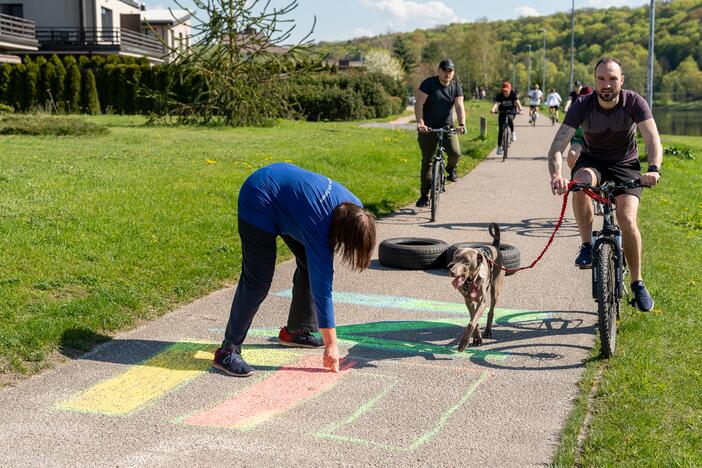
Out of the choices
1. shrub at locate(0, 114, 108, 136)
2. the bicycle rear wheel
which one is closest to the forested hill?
shrub at locate(0, 114, 108, 136)

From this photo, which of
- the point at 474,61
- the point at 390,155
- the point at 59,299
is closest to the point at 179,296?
the point at 59,299

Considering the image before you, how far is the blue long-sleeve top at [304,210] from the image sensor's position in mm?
4805

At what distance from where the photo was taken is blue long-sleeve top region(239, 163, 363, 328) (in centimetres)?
480

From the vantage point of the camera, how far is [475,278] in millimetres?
5547

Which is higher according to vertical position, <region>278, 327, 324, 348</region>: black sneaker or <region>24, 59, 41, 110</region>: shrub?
<region>24, 59, 41, 110</region>: shrub

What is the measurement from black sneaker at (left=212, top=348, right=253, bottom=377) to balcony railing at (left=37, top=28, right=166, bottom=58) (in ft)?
148

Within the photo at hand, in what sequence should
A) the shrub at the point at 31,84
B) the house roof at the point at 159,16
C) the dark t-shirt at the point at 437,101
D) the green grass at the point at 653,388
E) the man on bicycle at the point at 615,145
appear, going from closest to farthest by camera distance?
the green grass at the point at 653,388 < the man on bicycle at the point at 615,145 < the dark t-shirt at the point at 437,101 < the shrub at the point at 31,84 < the house roof at the point at 159,16

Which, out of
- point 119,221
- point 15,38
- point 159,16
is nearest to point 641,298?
point 119,221

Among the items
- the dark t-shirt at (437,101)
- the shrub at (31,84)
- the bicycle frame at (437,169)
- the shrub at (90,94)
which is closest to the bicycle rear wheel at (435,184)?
the bicycle frame at (437,169)

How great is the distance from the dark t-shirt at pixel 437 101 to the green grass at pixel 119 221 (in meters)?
1.51

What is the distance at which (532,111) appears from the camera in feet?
131

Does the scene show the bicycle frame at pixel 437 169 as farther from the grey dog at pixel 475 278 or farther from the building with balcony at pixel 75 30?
the building with balcony at pixel 75 30

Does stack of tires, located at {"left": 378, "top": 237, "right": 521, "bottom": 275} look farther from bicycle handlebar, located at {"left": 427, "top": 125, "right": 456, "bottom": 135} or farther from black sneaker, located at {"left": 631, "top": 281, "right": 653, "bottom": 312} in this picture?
bicycle handlebar, located at {"left": 427, "top": 125, "right": 456, "bottom": 135}

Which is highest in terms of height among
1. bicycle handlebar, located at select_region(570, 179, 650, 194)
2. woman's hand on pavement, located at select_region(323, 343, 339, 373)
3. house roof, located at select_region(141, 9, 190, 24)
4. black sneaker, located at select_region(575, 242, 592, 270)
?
house roof, located at select_region(141, 9, 190, 24)
